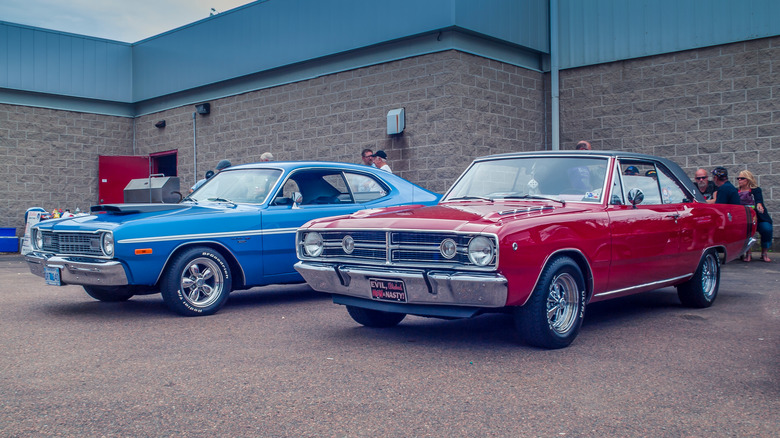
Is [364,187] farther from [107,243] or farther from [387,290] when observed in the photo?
[387,290]

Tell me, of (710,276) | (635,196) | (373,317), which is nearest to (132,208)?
(373,317)

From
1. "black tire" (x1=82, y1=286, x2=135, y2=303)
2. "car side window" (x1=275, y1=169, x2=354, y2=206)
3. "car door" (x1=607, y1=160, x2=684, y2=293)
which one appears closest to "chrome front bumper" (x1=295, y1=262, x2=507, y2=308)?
"car door" (x1=607, y1=160, x2=684, y2=293)

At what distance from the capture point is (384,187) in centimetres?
830

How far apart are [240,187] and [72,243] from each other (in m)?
1.80

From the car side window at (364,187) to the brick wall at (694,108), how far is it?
6.54 meters

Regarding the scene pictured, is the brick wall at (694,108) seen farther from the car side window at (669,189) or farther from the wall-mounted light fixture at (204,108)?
the wall-mounted light fixture at (204,108)

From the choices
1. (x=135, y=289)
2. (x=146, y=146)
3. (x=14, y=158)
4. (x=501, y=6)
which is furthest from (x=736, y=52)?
(x=14, y=158)

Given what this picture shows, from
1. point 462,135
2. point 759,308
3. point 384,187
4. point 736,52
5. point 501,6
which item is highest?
point 501,6

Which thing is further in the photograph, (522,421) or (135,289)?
(135,289)

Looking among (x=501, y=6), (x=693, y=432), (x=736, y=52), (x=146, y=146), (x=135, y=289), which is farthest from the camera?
(x=146, y=146)

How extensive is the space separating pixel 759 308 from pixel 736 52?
662cm

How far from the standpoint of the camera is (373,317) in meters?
5.87

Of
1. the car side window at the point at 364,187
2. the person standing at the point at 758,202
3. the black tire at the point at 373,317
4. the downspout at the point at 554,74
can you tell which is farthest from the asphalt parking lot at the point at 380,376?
the downspout at the point at 554,74

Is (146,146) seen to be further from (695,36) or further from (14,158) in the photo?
(695,36)
